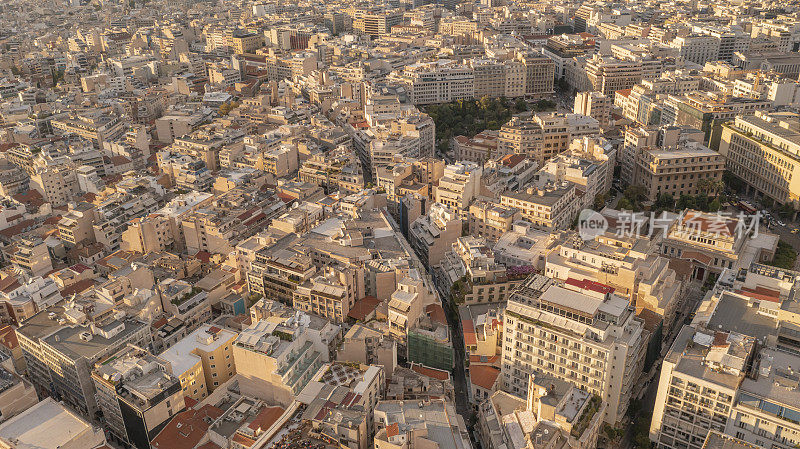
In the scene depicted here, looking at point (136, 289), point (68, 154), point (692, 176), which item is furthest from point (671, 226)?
point (68, 154)

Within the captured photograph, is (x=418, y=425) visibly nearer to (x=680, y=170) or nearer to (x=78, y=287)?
(x=78, y=287)

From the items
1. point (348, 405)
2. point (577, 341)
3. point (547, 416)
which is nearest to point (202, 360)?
point (348, 405)

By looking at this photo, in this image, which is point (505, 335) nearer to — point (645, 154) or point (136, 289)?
point (136, 289)

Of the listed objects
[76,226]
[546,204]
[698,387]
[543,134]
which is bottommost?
[76,226]

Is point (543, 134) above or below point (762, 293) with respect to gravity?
above

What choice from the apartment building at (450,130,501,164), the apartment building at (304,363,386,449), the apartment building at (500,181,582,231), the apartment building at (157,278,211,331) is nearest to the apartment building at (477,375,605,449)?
the apartment building at (304,363,386,449)
